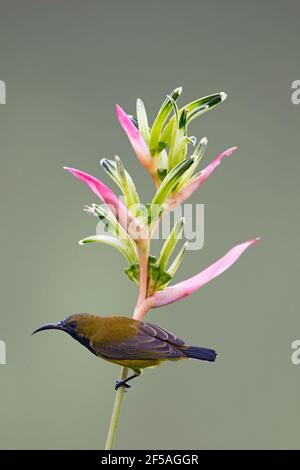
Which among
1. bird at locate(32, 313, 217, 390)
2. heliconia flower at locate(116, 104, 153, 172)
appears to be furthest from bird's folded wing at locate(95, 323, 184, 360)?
heliconia flower at locate(116, 104, 153, 172)

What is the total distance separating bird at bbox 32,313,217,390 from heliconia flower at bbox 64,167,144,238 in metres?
0.06

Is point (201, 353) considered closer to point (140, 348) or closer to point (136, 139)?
point (140, 348)

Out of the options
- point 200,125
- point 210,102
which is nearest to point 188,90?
point 200,125

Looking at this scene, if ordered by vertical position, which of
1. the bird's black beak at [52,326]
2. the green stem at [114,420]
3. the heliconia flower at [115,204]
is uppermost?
the heliconia flower at [115,204]

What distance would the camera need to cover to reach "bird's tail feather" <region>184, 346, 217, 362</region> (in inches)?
19.1

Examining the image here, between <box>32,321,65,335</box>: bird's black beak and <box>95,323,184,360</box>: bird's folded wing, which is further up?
<box>32,321,65,335</box>: bird's black beak

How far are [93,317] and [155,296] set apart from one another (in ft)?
0.19

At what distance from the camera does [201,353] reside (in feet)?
1.65

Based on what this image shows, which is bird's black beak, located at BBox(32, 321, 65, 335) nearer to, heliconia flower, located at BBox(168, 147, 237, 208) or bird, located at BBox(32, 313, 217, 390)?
bird, located at BBox(32, 313, 217, 390)

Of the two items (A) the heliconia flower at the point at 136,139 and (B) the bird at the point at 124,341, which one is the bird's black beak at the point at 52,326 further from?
(A) the heliconia flower at the point at 136,139

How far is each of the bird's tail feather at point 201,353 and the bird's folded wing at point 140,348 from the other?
0.02m

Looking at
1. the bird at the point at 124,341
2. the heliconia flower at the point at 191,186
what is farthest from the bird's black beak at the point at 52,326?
the heliconia flower at the point at 191,186

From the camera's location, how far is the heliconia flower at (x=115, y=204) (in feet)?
1.50

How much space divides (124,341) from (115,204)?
3.6 inches
